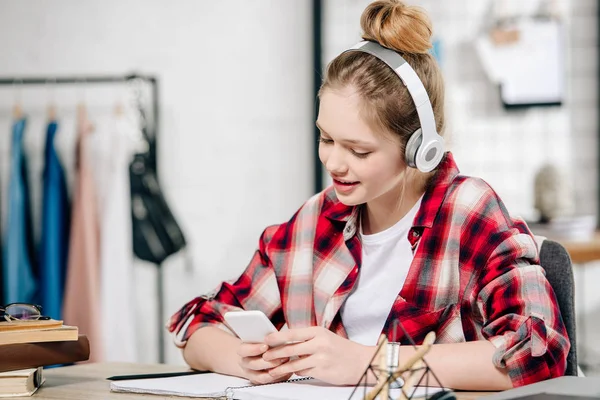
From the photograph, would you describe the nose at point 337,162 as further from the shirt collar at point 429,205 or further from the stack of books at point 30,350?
the stack of books at point 30,350

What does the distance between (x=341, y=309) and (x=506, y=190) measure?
5.69 feet

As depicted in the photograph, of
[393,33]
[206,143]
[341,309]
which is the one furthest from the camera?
[206,143]

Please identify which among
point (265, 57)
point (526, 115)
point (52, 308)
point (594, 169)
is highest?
point (265, 57)

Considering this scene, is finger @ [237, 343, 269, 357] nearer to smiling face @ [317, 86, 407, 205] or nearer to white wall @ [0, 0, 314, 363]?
smiling face @ [317, 86, 407, 205]

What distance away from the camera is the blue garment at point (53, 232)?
8.98 feet

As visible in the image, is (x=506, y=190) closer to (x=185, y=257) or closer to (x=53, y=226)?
(x=185, y=257)

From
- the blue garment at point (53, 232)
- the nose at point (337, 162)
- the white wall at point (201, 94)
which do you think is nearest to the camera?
the nose at point (337, 162)

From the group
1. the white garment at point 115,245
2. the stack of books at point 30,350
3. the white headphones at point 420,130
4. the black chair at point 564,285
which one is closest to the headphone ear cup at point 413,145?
the white headphones at point 420,130

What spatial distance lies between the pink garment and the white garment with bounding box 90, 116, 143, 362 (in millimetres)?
25

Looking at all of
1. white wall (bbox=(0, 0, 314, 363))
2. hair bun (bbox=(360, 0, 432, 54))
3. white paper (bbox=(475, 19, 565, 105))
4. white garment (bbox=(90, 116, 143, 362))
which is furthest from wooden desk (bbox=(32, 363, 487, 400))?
white paper (bbox=(475, 19, 565, 105))

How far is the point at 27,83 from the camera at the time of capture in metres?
2.96

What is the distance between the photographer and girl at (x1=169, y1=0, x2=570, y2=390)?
115 cm

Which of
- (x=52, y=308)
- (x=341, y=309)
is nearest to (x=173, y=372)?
(x=341, y=309)

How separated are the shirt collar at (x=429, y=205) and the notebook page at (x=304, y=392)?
12.9 inches
